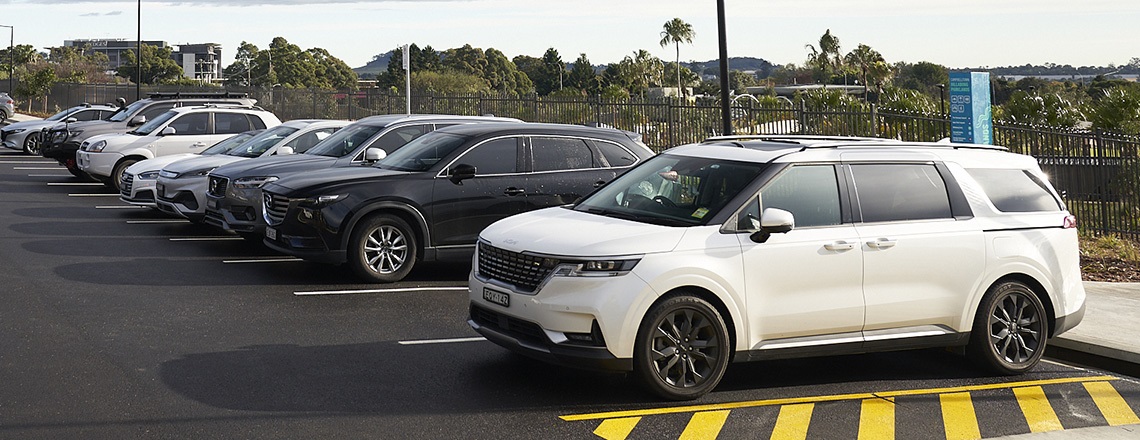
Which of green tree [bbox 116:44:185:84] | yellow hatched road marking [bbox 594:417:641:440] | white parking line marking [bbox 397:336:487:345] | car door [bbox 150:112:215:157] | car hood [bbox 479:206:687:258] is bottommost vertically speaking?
yellow hatched road marking [bbox 594:417:641:440]

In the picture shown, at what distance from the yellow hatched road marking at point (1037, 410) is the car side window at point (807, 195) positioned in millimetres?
Result: 1684

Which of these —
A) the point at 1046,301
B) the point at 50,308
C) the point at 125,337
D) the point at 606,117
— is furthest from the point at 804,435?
the point at 606,117

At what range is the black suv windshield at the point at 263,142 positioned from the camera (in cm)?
1711

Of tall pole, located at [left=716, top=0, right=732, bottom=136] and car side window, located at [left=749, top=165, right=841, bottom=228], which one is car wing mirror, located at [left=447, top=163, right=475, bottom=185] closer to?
tall pole, located at [left=716, top=0, right=732, bottom=136]

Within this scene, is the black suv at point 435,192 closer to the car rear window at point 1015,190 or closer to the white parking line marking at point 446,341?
the white parking line marking at point 446,341

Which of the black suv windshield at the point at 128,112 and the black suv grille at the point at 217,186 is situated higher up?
the black suv windshield at the point at 128,112

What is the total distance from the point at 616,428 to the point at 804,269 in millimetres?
1757

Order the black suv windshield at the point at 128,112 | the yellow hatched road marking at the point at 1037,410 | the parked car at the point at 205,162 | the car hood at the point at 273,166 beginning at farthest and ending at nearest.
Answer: the black suv windshield at the point at 128,112, the parked car at the point at 205,162, the car hood at the point at 273,166, the yellow hatched road marking at the point at 1037,410

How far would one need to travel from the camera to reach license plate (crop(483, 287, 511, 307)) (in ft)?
24.4

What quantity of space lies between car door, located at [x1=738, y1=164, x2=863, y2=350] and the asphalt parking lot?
0.45 metres

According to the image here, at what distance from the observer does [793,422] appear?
691 cm

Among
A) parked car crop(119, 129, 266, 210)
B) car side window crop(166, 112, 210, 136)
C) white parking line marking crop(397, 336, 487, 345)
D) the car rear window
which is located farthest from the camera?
car side window crop(166, 112, 210, 136)

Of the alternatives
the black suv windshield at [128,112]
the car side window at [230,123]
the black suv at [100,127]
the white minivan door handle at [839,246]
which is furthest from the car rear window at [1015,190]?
the black suv windshield at [128,112]

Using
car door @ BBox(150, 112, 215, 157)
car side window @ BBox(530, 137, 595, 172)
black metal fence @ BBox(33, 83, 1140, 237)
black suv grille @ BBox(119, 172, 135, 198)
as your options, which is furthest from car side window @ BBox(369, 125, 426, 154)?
black metal fence @ BBox(33, 83, 1140, 237)
